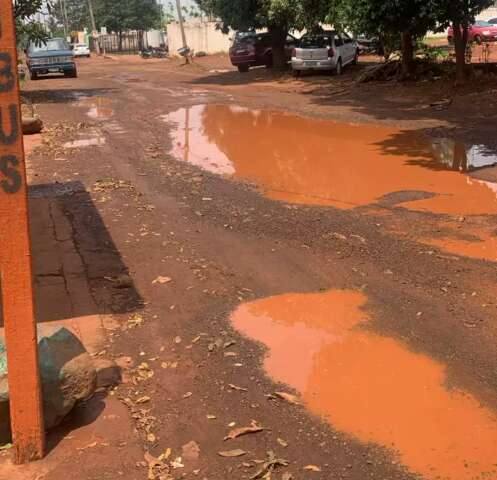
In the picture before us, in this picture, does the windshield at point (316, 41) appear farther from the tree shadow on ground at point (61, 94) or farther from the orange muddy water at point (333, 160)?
the orange muddy water at point (333, 160)

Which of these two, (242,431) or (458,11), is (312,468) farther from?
(458,11)

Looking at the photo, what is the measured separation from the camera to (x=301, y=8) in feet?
76.9

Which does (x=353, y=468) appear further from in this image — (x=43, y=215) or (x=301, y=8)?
(x=301, y=8)

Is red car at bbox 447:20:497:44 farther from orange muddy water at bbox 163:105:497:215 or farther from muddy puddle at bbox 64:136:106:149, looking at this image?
muddy puddle at bbox 64:136:106:149

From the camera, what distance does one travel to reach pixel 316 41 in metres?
26.0

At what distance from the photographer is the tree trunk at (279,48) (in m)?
29.7

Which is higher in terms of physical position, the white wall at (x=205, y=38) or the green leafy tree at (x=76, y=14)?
the green leafy tree at (x=76, y=14)

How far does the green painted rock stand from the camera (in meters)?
3.76

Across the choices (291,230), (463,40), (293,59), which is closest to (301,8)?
(293,59)

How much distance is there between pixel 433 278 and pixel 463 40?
Answer: 48.7 feet

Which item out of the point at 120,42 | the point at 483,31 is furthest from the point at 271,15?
the point at 120,42

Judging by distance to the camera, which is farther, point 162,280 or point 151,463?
point 162,280

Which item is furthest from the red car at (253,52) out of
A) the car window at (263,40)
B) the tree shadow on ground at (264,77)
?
the tree shadow on ground at (264,77)

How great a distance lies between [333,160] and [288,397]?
7837 millimetres
